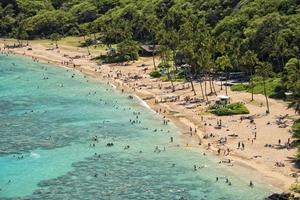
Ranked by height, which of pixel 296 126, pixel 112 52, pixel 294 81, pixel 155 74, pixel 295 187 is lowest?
pixel 295 187

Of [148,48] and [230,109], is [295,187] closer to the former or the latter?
[230,109]

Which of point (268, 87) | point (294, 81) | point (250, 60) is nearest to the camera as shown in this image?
point (294, 81)

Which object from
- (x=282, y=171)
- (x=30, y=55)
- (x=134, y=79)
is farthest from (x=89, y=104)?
(x=30, y=55)

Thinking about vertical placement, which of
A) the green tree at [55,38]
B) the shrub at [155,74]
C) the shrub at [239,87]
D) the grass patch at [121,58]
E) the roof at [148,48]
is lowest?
the shrub at [239,87]

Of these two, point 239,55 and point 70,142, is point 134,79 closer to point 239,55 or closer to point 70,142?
point 239,55

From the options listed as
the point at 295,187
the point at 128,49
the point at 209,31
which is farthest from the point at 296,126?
the point at 128,49

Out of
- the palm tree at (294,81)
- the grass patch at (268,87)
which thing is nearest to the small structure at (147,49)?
the grass patch at (268,87)

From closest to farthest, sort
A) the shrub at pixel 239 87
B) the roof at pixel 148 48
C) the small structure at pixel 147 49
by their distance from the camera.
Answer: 1. the shrub at pixel 239 87
2. the roof at pixel 148 48
3. the small structure at pixel 147 49

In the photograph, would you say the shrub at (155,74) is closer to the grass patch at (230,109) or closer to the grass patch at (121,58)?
the grass patch at (121,58)
